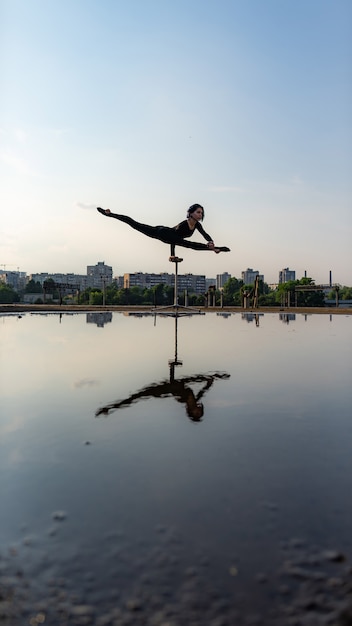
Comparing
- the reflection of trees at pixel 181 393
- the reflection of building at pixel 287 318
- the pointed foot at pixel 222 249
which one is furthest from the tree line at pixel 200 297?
the reflection of trees at pixel 181 393

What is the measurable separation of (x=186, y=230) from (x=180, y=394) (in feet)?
60.5

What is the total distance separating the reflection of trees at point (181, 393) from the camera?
6009 mm

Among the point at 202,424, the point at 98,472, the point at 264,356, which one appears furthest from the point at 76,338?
the point at 98,472

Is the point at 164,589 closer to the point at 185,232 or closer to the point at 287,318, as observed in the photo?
the point at 185,232

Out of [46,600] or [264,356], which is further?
[264,356]

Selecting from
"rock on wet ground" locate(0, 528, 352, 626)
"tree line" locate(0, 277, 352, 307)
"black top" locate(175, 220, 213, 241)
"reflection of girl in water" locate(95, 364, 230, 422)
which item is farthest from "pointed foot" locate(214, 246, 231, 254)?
"tree line" locate(0, 277, 352, 307)

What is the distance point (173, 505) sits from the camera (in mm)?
3117

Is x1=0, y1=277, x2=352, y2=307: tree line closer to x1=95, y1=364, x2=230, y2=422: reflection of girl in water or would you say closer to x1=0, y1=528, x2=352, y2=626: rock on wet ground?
x1=95, y1=364, x2=230, y2=422: reflection of girl in water

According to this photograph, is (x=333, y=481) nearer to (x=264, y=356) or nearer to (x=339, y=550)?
(x=339, y=550)

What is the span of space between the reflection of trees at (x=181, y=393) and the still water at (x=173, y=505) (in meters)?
0.05

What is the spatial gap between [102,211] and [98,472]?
18563mm

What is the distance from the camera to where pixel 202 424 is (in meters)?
5.33

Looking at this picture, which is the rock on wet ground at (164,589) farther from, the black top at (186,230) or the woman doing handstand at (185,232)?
the black top at (186,230)

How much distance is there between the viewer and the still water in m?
2.20
